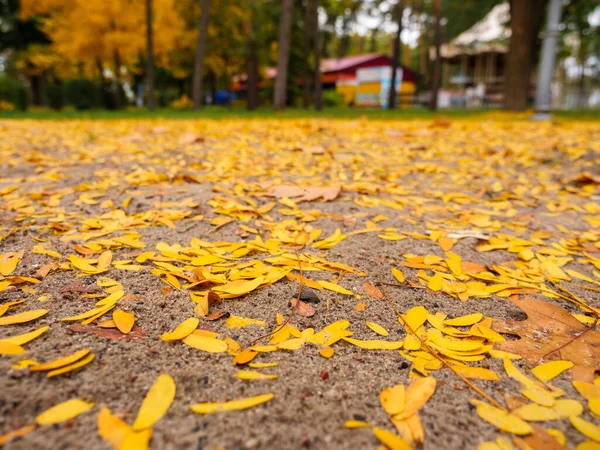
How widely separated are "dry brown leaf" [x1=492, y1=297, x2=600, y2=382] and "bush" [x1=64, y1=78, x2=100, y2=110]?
19.8 metres

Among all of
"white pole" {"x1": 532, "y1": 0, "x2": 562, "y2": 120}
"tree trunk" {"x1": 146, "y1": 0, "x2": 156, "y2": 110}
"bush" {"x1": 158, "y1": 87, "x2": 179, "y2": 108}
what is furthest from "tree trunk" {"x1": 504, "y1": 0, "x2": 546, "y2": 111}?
"bush" {"x1": 158, "y1": 87, "x2": 179, "y2": 108}

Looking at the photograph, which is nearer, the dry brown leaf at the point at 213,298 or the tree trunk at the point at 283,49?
the dry brown leaf at the point at 213,298

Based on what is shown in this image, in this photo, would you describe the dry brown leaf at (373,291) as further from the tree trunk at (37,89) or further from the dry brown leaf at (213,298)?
the tree trunk at (37,89)

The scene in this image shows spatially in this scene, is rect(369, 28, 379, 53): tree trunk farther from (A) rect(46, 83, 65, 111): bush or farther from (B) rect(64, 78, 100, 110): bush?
(A) rect(46, 83, 65, 111): bush

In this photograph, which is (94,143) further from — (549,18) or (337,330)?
(549,18)

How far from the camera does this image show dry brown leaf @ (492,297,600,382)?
107 centimetres

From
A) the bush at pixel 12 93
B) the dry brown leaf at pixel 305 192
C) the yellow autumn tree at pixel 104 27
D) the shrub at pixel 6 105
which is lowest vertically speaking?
the dry brown leaf at pixel 305 192

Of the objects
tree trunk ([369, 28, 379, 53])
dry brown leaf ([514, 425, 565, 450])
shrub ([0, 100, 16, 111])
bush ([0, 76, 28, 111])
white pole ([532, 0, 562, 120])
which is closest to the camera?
dry brown leaf ([514, 425, 565, 450])

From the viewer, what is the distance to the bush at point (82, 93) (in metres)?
17.4

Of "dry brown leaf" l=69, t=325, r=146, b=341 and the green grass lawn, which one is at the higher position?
the green grass lawn

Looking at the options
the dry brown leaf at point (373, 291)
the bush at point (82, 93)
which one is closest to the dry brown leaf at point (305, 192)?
the dry brown leaf at point (373, 291)

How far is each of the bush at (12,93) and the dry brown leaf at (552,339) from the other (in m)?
17.3

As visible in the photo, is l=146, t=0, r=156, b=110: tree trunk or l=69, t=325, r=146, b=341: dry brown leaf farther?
l=146, t=0, r=156, b=110: tree trunk

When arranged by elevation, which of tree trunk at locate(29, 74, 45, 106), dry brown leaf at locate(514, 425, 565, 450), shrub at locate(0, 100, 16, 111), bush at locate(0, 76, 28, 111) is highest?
tree trunk at locate(29, 74, 45, 106)
